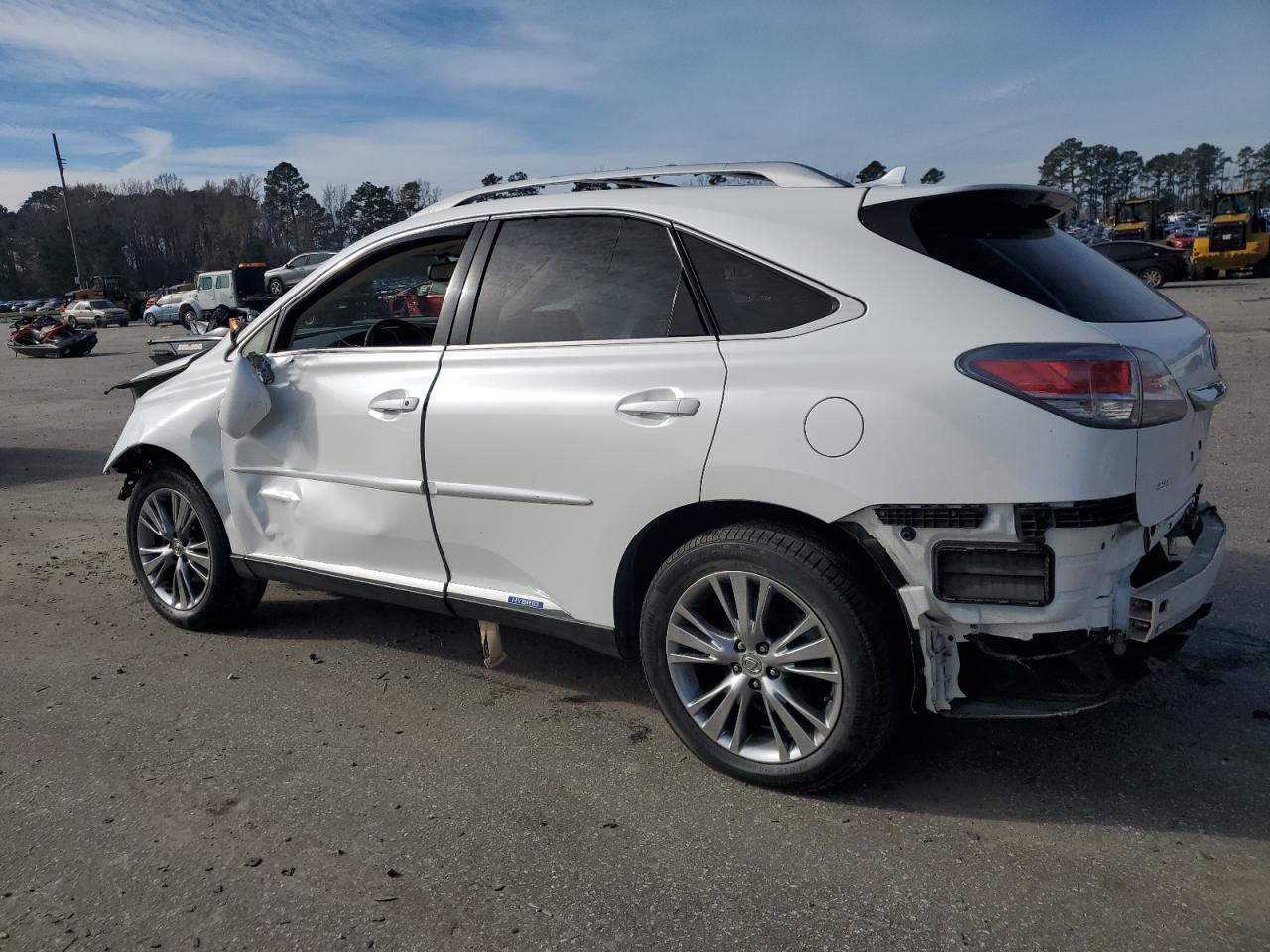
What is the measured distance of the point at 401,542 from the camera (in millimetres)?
3762

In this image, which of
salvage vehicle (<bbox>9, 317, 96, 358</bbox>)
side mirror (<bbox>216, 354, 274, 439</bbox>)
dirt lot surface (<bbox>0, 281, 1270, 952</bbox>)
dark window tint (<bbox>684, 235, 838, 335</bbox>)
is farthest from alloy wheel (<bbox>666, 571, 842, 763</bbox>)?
salvage vehicle (<bbox>9, 317, 96, 358</bbox>)

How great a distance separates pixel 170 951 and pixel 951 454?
2342mm

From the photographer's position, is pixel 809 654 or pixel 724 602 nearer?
pixel 809 654

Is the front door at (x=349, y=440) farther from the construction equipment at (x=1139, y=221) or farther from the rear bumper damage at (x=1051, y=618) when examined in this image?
the construction equipment at (x=1139, y=221)

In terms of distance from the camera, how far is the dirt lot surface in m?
2.47

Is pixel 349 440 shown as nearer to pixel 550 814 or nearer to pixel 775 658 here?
pixel 550 814

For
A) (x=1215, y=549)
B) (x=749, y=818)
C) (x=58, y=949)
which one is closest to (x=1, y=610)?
(x=58, y=949)

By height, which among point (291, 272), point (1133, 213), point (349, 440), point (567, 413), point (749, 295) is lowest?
point (349, 440)

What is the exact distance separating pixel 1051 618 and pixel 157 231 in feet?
490

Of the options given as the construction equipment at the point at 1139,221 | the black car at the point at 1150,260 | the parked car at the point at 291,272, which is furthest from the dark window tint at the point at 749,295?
the construction equipment at the point at 1139,221

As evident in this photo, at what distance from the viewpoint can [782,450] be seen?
2812 millimetres

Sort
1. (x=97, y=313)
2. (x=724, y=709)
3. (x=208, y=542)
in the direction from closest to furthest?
(x=724, y=709), (x=208, y=542), (x=97, y=313)

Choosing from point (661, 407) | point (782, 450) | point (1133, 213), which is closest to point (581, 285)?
point (661, 407)

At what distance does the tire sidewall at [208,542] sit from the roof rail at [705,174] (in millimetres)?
1909
